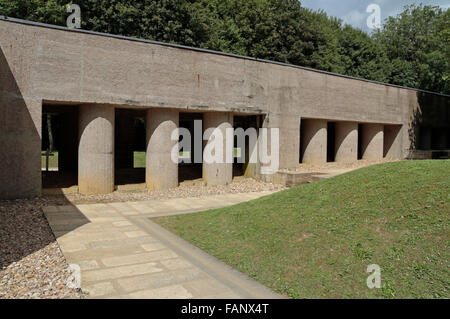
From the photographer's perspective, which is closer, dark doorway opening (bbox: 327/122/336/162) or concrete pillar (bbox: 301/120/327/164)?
concrete pillar (bbox: 301/120/327/164)

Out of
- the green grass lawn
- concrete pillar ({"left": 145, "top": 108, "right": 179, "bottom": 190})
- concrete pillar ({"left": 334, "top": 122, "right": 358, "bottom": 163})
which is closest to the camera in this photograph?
the green grass lawn

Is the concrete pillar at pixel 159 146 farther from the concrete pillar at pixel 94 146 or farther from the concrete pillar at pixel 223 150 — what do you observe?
the concrete pillar at pixel 223 150

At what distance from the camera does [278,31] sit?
33.3 metres

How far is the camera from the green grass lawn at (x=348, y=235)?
499 cm

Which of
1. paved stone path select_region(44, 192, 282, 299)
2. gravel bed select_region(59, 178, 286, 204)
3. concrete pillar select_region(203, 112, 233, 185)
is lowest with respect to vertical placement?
paved stone path select_region(44, 192, 282, 299)

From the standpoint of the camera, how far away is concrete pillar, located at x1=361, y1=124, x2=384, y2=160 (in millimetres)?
23453

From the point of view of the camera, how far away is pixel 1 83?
11.5 metres

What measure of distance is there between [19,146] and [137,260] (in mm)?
7808

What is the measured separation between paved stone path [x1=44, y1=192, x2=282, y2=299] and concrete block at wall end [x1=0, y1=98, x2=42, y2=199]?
5.88ft

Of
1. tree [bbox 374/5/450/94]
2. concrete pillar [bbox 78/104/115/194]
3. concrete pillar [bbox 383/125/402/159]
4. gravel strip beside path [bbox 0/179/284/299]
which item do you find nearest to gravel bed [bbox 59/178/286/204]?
gravel strip beside path [bbox 0/179/284/299]

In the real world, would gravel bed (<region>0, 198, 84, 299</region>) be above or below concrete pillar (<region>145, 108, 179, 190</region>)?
below

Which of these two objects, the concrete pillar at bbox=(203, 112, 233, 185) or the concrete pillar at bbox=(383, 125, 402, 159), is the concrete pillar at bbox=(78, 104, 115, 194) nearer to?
the concrete pillar at bbox=(203, 112, 233, 185)

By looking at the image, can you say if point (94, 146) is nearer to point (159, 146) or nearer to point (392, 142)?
point (159, 146)
